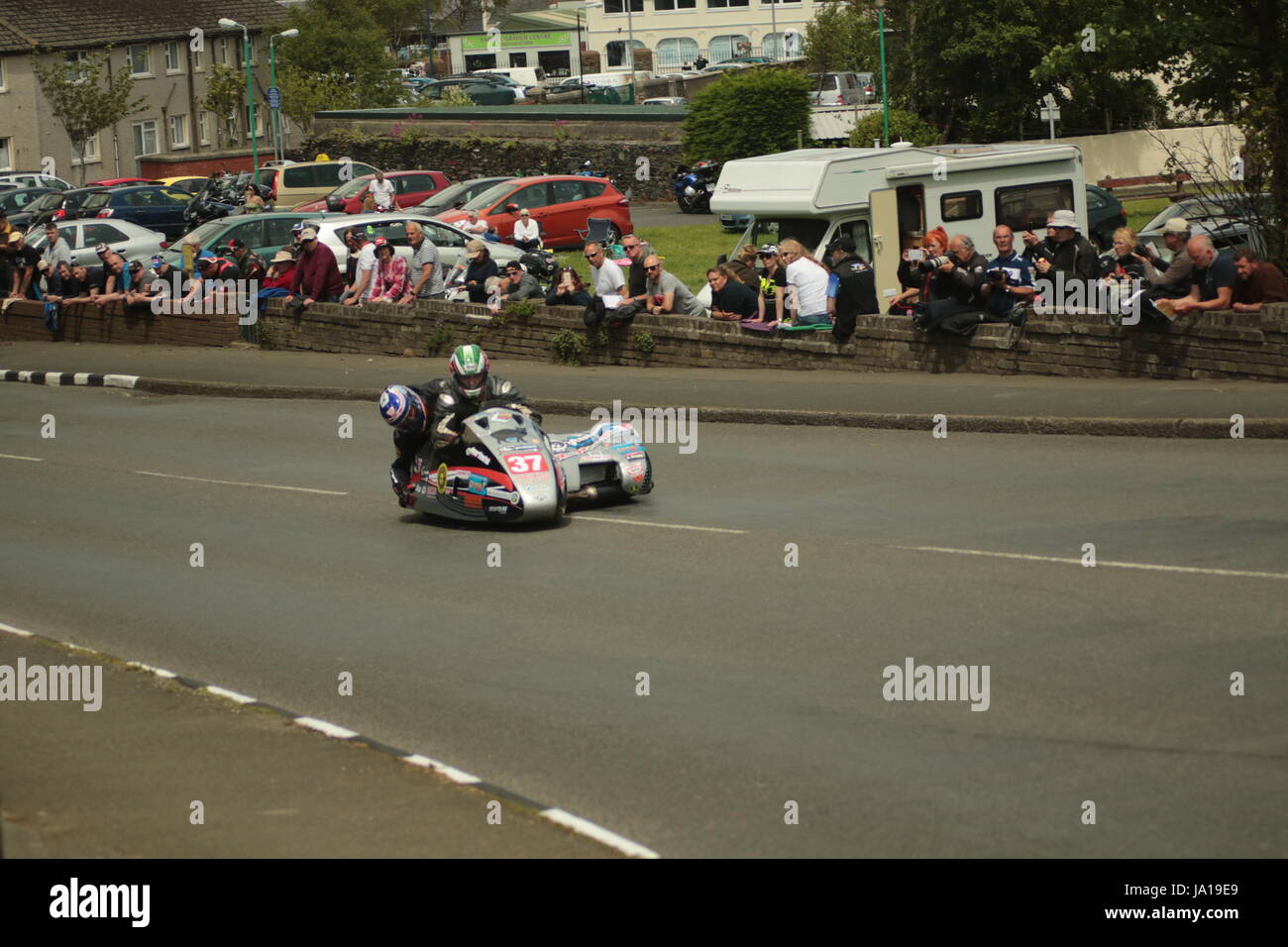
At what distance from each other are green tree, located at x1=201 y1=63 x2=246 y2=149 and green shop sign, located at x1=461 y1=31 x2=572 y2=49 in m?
44.2

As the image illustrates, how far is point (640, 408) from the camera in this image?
19.7m

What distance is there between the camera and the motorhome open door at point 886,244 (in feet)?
75.6

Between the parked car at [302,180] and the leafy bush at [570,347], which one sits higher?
the parked car at [302,180]

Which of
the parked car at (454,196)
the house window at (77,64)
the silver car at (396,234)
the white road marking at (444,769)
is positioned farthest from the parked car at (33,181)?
the white road marking at (444,769)

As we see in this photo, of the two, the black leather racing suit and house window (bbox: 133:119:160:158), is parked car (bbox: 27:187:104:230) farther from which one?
the black leather racing suit

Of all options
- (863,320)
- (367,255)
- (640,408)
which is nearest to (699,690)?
(640,408)

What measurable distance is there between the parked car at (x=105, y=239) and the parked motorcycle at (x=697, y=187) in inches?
602

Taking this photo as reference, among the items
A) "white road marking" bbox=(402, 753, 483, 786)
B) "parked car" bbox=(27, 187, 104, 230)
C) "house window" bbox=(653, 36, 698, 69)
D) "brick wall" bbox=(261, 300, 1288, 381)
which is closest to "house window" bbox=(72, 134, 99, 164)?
"parked car" bbox=(27, 187, 104, 230)

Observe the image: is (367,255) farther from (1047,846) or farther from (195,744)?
(1047,846)

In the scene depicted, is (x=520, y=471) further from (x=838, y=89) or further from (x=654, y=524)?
(x=838, y=89)

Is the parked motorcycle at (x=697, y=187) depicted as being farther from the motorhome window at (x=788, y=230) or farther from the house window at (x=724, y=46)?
the house window at (x=724, y=46)

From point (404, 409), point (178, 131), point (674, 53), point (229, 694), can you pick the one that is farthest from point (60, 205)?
point (674, 53)

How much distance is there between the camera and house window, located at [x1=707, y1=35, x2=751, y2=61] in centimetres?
10944
